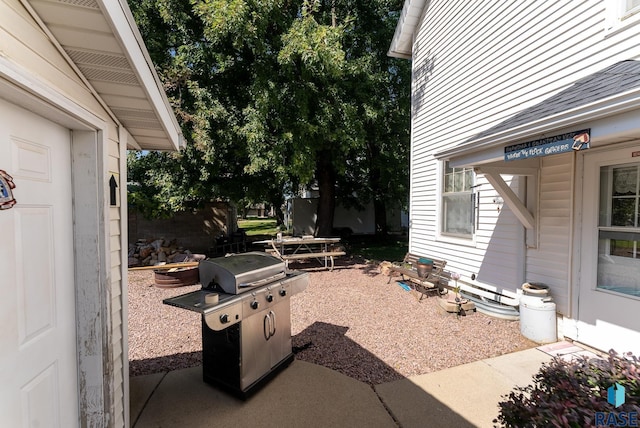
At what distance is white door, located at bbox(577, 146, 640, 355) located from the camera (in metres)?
3.46

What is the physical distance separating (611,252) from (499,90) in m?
2.99

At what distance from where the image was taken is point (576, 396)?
1595 mm

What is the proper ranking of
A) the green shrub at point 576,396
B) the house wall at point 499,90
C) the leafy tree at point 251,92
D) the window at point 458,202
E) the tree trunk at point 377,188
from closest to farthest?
the green shrub at point 576,396 < the house wall at point 499,90 < the window at point 458,202 < the leafy tree at point 251,92 < the tree trunk at point 377,188

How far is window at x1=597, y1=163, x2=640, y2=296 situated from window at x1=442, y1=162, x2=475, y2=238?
2.14 m

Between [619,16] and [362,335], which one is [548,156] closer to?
[619,16]

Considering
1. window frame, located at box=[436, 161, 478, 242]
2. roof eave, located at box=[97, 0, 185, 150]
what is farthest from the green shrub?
window frame, located at box=[436, 161, 478, 242]

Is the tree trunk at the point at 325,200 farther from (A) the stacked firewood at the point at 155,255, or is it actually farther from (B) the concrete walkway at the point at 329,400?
(B) the concrete walkway at the point at 329,400

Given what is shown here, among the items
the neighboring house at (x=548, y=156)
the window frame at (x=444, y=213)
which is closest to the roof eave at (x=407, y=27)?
the neighboring house at (x=548, y=156)

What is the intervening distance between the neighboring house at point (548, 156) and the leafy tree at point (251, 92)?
2.74m

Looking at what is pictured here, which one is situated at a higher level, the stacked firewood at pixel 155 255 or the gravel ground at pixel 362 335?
the stacked firewood at pixel 155 255

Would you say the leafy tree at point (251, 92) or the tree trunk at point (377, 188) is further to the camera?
the tree trunk at point (377, 188)

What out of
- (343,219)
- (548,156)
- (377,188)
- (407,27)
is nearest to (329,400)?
(548,156)

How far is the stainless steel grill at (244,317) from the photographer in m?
2.65

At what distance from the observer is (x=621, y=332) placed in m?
3.51
